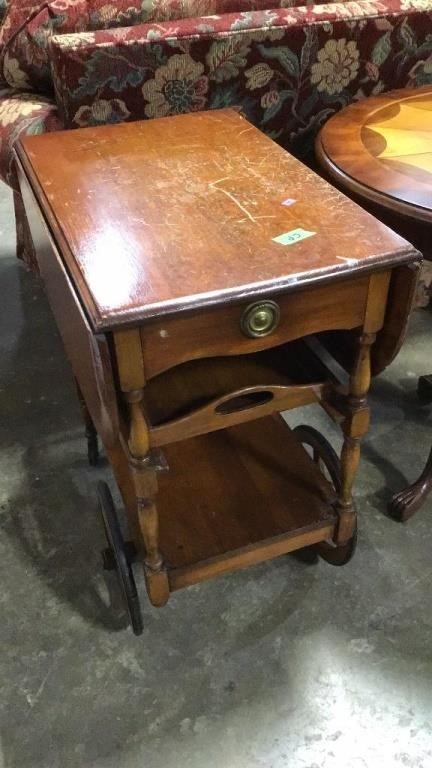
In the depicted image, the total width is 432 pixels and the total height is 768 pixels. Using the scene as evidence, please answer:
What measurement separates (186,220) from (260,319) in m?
0.20

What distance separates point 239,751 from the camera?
3.42 ft

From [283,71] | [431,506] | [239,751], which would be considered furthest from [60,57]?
[239,751]

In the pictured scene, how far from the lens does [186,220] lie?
2.98 ft

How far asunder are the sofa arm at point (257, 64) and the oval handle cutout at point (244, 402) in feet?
2.62

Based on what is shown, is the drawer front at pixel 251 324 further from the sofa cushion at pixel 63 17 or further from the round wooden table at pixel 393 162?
the sofa cushion at pixel 63 17

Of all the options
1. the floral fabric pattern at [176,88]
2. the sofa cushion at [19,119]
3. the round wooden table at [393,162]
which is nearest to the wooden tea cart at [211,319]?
the round wooden table at [393,162]

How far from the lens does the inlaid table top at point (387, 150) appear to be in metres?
1.02

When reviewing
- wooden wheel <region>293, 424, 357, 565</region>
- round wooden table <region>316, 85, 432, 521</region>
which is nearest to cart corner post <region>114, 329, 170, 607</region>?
wooden wheel <region>293, 424, 357, 565</region>

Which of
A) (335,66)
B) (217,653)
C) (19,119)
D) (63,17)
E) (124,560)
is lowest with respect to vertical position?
(217,653)

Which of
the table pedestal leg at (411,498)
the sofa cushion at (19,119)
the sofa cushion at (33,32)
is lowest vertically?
the table pedestal leg at (411,498)

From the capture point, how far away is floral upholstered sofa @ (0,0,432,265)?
4.45 ft

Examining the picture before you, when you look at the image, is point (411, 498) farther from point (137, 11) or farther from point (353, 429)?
point (137, 11)

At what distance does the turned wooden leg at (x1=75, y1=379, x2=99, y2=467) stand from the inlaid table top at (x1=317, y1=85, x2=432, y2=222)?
28.4 inches

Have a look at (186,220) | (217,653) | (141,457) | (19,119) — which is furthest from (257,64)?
(217,653)
